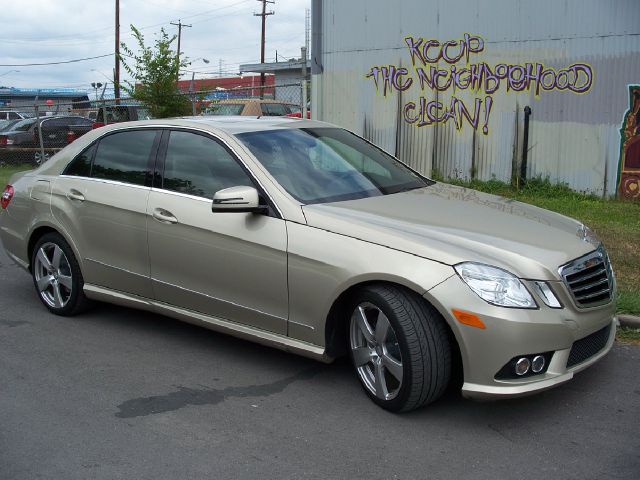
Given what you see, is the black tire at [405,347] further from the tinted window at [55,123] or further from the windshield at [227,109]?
the tinted window at [55,123]

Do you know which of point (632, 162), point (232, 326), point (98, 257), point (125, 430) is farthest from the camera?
point (632, 162)

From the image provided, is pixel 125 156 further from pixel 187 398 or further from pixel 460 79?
pixel 460 79

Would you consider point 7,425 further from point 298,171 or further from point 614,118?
point 614,118

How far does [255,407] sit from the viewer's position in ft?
14.3

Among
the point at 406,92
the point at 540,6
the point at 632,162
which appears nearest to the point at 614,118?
the point at 632,162

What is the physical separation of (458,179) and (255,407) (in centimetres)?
911

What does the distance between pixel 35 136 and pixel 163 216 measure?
1800 cm

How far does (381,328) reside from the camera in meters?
4.14

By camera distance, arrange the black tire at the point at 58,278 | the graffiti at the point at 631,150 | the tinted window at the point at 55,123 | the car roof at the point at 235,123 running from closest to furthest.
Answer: the car roof at the point at 235,123, the black tire at the point at 58,278, the graffiti at the point at 631,150, the tinted window at the point at 55,123

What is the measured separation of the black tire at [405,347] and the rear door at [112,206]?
6.17ft

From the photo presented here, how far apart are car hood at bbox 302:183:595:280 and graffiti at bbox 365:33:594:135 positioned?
728 cm

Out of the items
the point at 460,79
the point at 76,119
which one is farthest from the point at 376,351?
the point at 76,119

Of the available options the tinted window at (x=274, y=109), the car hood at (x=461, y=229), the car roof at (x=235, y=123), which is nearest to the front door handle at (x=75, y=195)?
the car roof at (x=235, y=123)

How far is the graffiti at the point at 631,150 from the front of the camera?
1098 centimetres
